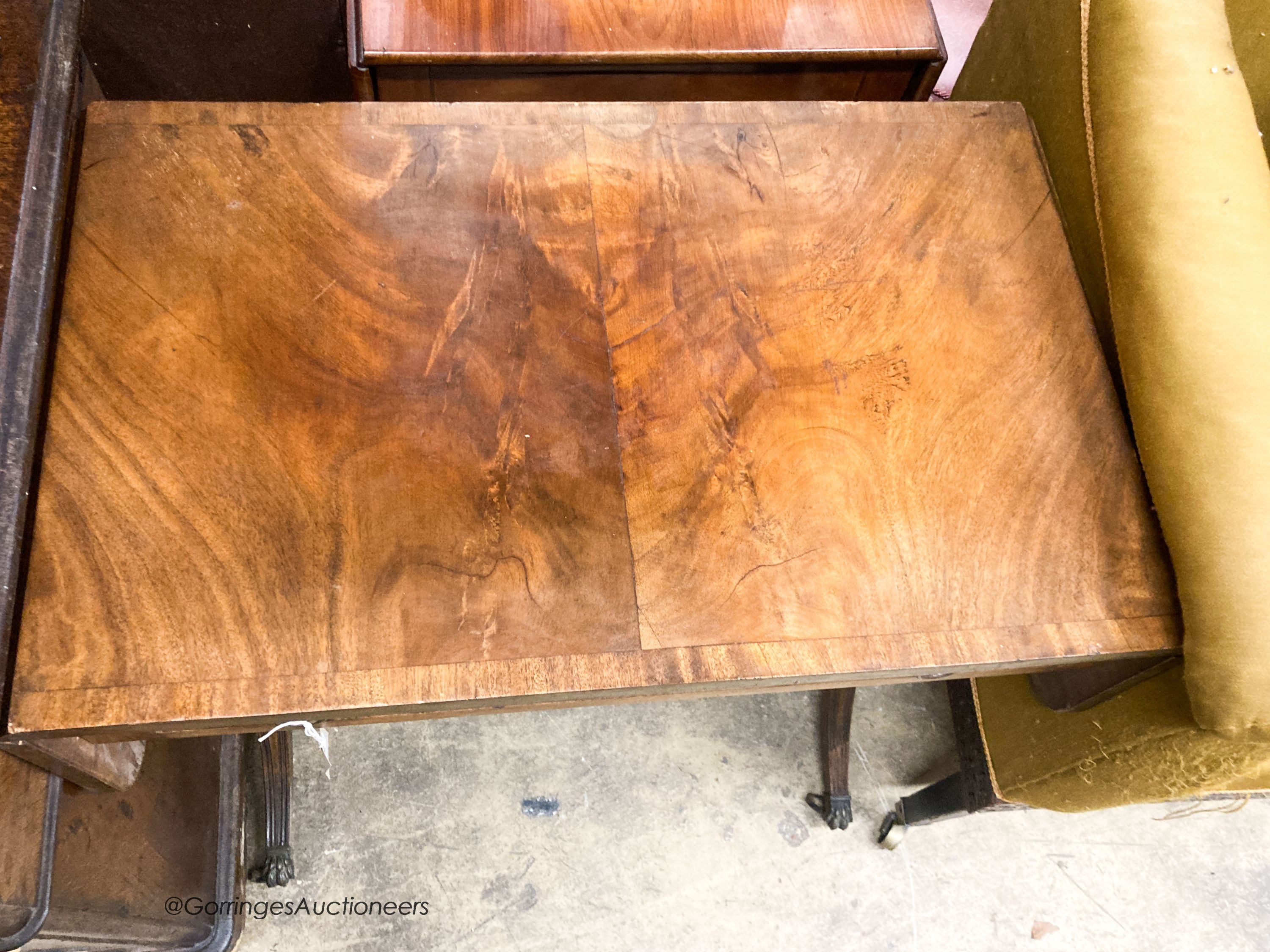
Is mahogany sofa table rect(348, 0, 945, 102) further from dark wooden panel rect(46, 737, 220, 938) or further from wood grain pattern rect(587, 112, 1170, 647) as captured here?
dark wooden panel rect(46, 737, 220, 938)

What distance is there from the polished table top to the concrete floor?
77 centimetres

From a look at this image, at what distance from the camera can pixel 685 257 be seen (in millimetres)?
847

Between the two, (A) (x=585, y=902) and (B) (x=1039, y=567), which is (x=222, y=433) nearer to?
(B) (x=1039, y=567)

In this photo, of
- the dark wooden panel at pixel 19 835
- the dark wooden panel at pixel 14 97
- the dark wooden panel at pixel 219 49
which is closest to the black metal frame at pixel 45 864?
the dark wooden panel at pixel 19 835

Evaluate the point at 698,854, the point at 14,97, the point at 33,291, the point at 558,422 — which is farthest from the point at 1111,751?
the point at 14,97

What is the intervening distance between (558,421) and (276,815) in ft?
3.14

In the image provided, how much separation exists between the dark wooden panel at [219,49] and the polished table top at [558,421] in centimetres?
43

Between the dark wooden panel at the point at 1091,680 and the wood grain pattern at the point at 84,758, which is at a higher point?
the wood grain pattern at the point at 84,758

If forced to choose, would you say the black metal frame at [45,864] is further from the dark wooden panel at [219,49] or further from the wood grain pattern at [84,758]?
the dark wooden panel at [219,49]

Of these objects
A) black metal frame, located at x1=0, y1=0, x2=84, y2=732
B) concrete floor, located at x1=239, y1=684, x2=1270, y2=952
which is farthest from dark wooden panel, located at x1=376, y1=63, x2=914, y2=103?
concrete floor, located at x1=239, y1=684, x2=1270, y2=952

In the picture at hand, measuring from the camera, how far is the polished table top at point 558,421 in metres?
A: 0.66

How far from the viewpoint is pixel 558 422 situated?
0.76 meters

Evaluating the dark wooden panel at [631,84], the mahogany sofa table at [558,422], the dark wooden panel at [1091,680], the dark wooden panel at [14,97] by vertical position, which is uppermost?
the dark wooden panel at [631,84]

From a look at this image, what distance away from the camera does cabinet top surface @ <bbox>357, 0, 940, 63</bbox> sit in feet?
3.30
